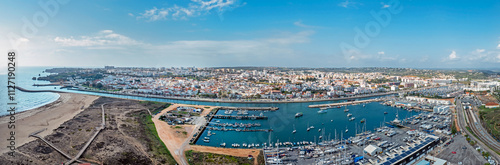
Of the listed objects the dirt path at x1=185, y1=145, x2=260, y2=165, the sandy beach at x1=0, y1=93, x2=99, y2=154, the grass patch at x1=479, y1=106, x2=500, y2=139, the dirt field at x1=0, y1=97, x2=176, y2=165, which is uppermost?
the grass patch at x1=479, y1=106, x2=500, y2=139

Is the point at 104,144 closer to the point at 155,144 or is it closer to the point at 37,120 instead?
the point at 155,144

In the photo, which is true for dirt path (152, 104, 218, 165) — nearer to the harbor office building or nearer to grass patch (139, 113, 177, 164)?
grass patch (139, 113, 177, 164)

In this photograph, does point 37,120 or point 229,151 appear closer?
point 229,151

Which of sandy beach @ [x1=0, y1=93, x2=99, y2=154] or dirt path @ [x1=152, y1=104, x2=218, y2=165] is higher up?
sandy beach @ [x1=0, y1=93, x2=99, y2=154]

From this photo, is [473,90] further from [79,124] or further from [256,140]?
[79,124]

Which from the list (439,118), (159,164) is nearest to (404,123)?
(439,118)

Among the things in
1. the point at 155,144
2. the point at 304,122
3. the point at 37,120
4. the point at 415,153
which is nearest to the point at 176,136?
the point at 155,144

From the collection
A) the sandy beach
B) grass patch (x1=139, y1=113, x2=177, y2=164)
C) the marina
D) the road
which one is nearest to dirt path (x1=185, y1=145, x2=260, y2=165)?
the marina
